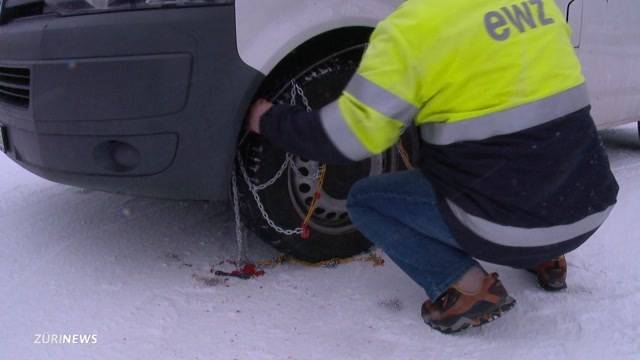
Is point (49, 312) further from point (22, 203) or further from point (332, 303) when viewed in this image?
point (22, 203)

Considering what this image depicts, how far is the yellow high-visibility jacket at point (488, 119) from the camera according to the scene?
1.55 meters

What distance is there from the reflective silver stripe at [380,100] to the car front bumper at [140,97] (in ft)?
1.62

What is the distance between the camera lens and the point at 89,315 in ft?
6.61

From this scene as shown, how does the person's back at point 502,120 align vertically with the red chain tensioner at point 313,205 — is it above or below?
above

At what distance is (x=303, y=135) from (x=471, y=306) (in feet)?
2.53

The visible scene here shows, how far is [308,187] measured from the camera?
2.34m

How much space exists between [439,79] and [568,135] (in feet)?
1.39

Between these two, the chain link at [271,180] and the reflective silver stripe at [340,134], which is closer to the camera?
→ the reflective silver stripe at [340,134]

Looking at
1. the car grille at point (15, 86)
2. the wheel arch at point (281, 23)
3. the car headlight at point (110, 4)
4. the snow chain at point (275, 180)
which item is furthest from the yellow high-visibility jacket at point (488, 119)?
the car grille at point (15, 86)

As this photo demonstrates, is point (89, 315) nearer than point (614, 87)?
Yes

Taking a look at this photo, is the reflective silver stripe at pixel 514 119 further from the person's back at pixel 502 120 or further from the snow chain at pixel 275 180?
the snow chain at pixel 275 180

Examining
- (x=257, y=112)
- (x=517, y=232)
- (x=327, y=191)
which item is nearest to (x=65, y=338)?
(x=257, y=112)

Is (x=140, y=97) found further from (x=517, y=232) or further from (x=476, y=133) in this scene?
(x=517, y=232)

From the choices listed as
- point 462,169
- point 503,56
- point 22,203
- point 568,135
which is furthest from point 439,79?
point 22,203
